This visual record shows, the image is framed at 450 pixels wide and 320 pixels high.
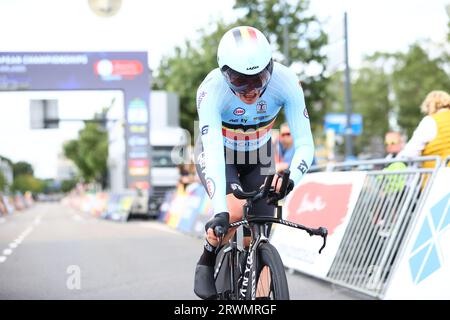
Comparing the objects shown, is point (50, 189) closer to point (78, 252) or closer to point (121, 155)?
point (121, 155)

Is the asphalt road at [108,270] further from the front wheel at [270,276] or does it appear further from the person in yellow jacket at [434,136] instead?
the front wheel at [270,276]

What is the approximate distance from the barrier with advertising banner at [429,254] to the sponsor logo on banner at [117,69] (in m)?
20.2

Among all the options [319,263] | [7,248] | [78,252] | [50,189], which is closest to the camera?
[319,263]

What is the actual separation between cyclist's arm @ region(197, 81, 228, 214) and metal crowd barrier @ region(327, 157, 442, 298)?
2.96 m

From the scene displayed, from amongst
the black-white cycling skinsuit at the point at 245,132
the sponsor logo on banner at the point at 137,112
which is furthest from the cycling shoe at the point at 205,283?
the sponsor logo on banner at the point at 137,112

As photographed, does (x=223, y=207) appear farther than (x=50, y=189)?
No

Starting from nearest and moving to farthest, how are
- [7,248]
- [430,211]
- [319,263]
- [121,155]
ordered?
[430,211]
[319,263]
[7,248]
[121,155]

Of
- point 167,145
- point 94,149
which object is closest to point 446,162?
point 167,145

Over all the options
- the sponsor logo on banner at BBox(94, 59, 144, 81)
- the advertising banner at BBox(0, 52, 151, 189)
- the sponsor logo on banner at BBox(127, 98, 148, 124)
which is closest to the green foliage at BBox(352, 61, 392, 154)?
the advertising banner at BBox(0, 52, 151, 189)

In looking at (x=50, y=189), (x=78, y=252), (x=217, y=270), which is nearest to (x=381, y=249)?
(x=217, y=270)

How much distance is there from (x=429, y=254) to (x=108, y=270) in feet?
15.4

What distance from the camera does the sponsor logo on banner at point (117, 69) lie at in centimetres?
2483

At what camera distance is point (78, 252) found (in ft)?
37.1
